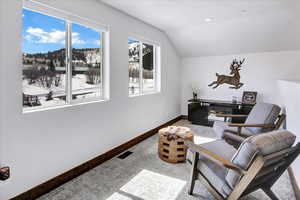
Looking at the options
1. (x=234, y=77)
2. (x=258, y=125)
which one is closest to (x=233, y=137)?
(x=258, y=125)

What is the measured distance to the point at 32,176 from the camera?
203 cm

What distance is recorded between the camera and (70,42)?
251 centimetres

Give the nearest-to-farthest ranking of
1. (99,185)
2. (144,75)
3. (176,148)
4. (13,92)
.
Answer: (13,92)
(99,185)
(176,148)
(144,75)

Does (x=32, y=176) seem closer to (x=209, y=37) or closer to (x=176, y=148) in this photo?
(x=176, y=148)

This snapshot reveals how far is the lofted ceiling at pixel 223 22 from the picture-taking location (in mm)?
2957

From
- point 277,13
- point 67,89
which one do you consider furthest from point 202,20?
point 67,89

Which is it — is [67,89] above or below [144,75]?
below

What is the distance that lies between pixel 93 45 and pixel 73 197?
2125 millimetres

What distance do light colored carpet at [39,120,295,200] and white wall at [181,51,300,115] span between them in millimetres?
2839

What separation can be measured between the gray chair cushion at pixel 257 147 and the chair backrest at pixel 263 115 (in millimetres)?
1392

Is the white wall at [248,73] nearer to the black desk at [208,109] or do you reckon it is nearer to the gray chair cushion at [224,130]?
the black desk at [208,109]

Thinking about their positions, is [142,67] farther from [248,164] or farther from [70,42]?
[248,164]

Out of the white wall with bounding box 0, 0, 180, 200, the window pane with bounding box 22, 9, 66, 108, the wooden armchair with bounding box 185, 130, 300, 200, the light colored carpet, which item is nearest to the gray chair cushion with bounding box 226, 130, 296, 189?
the wooden armchair with bounding box 185, 130, 300, 200

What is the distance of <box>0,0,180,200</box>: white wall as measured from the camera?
1.80m
